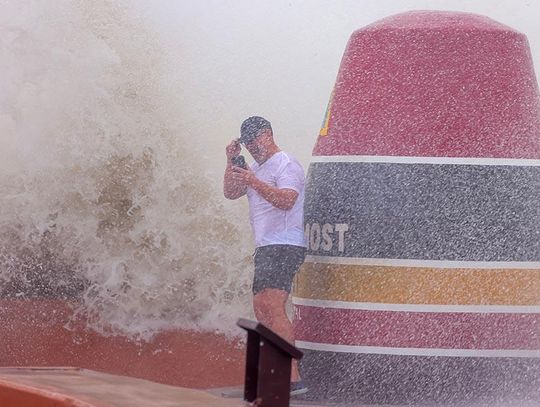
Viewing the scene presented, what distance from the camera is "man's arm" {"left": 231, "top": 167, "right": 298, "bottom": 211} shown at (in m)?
4.93

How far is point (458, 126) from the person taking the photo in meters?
4.64

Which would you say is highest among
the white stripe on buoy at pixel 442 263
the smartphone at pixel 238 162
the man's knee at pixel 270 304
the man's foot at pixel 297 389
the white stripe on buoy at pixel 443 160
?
the white stripe on buoy at pixel 443 160

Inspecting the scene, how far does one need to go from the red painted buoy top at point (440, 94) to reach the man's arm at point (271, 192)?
0.24m

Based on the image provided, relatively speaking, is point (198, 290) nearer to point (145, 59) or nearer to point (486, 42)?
point (145, 59)

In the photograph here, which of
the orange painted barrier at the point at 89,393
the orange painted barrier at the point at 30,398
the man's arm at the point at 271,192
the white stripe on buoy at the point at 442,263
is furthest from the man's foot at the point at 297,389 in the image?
the orange painted barrier at the point at 30,398

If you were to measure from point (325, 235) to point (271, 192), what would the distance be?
30 cm

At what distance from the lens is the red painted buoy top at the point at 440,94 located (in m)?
4.65

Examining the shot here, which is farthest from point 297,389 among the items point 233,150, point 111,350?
point 111,350

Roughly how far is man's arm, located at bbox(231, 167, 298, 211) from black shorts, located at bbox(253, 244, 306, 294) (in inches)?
6.6

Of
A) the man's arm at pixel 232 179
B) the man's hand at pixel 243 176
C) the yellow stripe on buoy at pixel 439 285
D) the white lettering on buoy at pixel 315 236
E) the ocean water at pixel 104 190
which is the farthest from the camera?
the ocean water at pixel 104 190

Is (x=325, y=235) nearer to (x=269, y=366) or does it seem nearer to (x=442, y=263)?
(x=442, y=263)

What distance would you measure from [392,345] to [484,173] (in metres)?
0.73

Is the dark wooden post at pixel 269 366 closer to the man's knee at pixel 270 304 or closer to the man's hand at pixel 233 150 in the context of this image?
A: the man's knee at pixel 270 304

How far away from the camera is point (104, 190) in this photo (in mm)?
7332
